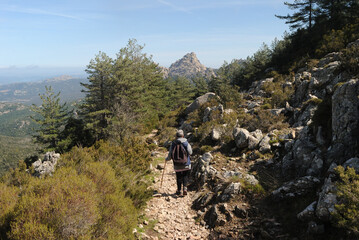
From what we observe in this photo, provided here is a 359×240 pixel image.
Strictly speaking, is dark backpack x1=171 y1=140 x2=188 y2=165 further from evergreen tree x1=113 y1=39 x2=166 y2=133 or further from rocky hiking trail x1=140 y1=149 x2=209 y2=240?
evergreen tree x1=113 y1=39 x2=166 y2=133

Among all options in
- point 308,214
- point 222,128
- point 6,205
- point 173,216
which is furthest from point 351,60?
point 6,205

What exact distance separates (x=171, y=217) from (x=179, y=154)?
88.4 inches

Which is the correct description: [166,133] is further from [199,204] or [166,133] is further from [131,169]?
[199,204]

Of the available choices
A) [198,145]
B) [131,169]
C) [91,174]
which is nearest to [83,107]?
[198,145]

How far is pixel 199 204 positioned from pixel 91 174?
12.9 ft

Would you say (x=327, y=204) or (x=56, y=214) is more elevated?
(x=327, y=204)

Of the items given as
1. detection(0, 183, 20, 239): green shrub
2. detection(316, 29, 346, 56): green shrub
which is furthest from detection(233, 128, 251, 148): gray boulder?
detection(316, 29, 346, 56): green shrub

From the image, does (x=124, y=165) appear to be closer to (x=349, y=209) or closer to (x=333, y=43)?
(x=349, y=209)

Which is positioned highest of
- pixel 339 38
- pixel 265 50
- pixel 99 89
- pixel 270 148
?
pixel 265 50

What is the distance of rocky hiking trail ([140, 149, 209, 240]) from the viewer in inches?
228

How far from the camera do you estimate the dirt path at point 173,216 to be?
5801mm

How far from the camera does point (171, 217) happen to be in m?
6.70

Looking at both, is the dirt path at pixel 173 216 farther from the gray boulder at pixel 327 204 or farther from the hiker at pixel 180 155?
the gray boulder at pixel 327 204

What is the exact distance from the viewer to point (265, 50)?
46719mm
